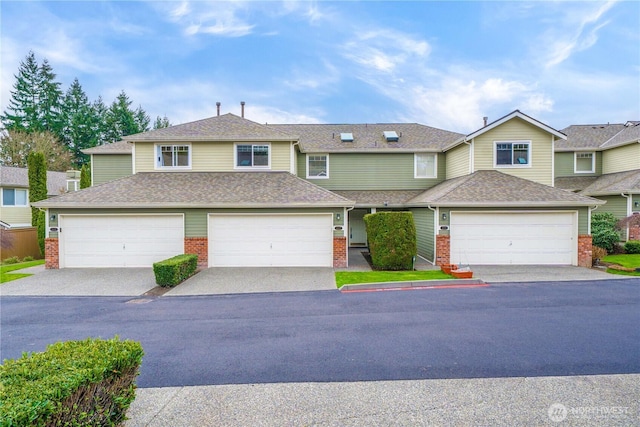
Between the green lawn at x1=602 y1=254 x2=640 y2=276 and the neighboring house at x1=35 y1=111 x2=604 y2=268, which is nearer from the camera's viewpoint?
the green lawn at x1=602 y1=254 x2=640 y2=276

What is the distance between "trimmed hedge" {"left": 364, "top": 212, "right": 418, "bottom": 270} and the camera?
12.7 m

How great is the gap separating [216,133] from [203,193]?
335cm

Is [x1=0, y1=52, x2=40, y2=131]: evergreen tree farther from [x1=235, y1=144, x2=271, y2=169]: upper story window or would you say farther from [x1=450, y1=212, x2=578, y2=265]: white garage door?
[x1=450, y1=212, x2=578, y2=265]: white garage door

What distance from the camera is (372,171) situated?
19203 mm

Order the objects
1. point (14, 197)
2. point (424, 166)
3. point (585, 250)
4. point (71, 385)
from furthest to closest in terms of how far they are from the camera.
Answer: point (14, 197) < point (424, 166) < point (585, 250) < point (71, 385)

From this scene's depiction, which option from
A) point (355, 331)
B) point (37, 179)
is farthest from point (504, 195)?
point (37, 179)

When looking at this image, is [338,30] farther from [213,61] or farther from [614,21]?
[614,21]

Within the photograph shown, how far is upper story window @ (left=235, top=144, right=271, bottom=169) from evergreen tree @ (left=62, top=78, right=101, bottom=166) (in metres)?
35.1

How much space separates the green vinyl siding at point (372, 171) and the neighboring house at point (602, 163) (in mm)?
8286

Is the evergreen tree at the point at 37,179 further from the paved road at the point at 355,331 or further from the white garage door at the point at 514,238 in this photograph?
the white garage door at the point at 514,238

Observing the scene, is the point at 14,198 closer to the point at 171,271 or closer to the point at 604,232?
the point at 171,271

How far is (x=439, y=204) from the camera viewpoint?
13.4 m

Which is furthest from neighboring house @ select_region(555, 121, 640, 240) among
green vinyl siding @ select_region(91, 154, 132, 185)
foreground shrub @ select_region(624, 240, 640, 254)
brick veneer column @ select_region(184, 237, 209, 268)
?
green vinyl siding @ select_region(91, 154, 132, 185)

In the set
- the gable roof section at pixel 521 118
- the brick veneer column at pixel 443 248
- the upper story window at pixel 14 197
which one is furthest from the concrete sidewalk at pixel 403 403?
the upper story window at pixel 14 197
